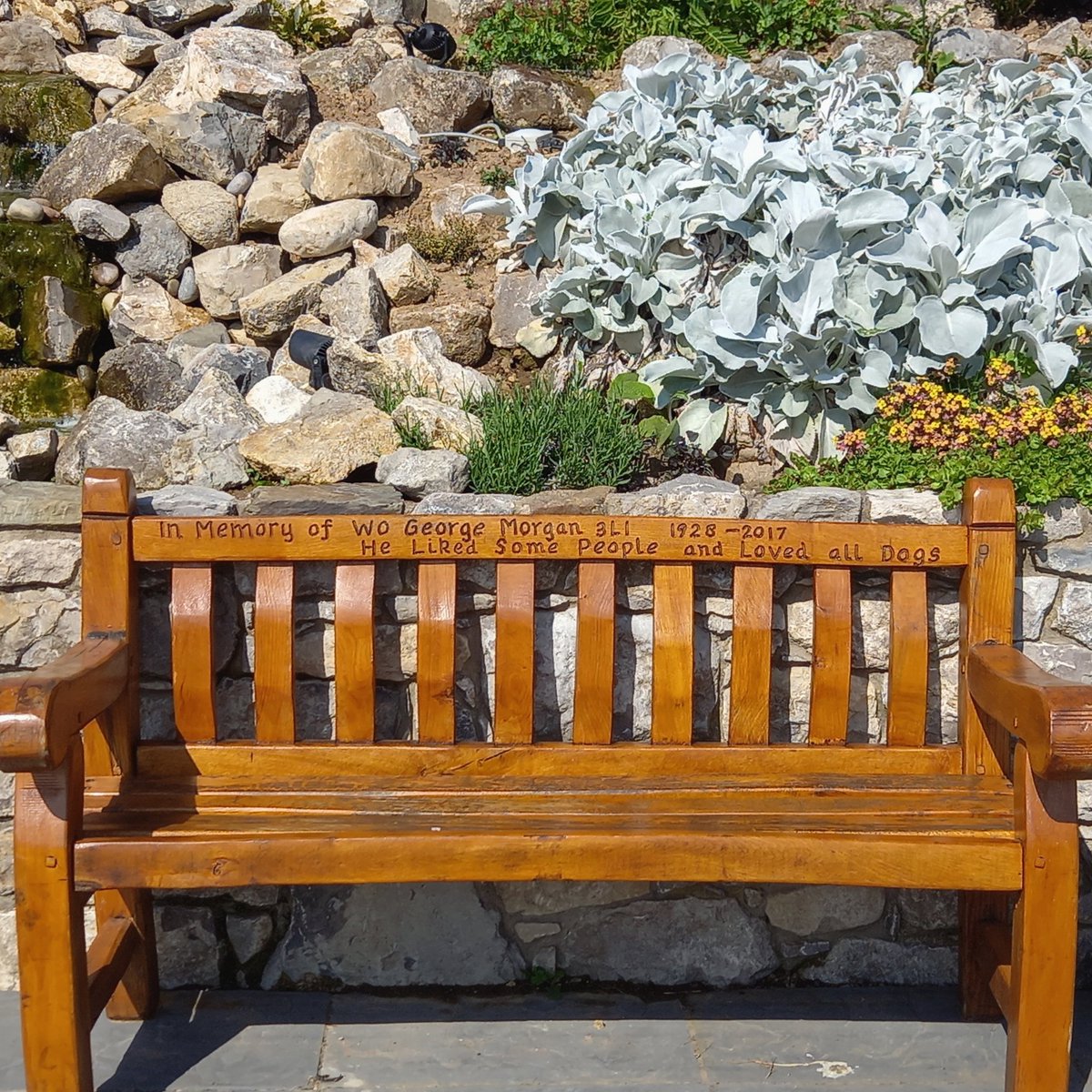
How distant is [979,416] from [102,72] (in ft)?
17.8

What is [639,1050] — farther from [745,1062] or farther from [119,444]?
[119,444]

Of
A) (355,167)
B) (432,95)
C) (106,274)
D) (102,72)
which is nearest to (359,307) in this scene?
(355,167)

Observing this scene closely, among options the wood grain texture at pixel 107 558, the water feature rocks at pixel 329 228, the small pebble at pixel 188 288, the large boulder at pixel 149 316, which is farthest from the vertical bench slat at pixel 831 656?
the small pebble at pixel 188 288

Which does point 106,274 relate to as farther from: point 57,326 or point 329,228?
point 329,228

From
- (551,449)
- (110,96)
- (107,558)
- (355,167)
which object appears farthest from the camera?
(110,96)

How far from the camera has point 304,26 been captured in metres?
6.73

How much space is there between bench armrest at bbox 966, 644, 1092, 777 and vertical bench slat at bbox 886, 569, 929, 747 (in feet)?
0.76

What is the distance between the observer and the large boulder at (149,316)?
502cm

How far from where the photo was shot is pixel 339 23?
22.7 feet

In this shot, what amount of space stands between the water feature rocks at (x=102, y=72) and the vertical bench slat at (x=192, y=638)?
4738 millimetres

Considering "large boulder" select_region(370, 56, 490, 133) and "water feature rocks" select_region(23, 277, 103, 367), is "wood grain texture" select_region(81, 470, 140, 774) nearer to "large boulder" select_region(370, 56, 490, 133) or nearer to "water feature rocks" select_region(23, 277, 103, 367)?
"water feature rocks" select_region(23, 277, 103, 367)

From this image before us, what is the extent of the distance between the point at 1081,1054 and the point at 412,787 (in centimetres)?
162

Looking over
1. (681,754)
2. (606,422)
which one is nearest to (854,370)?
(606,422)

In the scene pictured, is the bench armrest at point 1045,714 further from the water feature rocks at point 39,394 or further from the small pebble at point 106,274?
the small pebble at point 106,274
